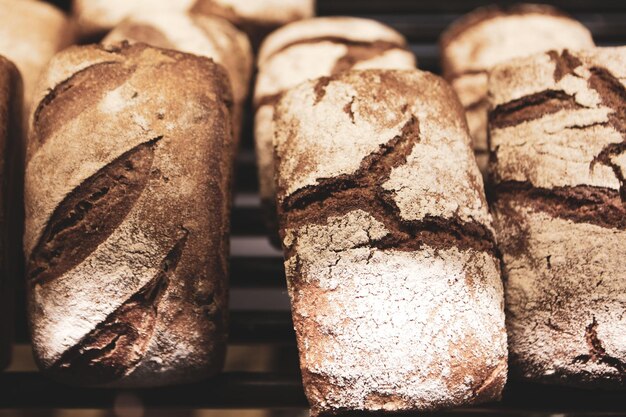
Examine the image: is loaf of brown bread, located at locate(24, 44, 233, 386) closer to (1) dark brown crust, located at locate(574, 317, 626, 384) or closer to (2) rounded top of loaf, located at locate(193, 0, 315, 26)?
(2) rounded top of loaf, located at locate(193, 0, 315, 26)

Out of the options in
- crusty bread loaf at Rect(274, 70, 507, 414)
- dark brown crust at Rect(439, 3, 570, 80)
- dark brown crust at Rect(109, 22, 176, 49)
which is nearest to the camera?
crusty bread loaf at Rect(274, 70, 507, 414)

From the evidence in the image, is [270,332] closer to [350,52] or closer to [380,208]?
[380,208]

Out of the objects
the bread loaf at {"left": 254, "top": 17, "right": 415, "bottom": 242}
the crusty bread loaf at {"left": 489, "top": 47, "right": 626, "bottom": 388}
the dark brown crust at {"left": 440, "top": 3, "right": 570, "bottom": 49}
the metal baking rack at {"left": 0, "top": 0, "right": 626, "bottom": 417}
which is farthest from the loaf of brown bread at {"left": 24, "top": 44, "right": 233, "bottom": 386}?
the dark brown crust at {"left": 440, "top": 3, "right": 570, "bottom": 49}

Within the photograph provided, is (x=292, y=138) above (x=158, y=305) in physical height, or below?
above

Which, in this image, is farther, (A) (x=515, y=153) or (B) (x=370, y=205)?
(A) (x=515, y=153)

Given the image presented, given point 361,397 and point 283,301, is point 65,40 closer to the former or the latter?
point 283,301

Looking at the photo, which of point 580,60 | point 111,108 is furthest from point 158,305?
point 580,60

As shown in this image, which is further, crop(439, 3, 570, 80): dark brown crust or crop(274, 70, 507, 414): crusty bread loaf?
crop(439, 3, 570, 80): dark brown crust
